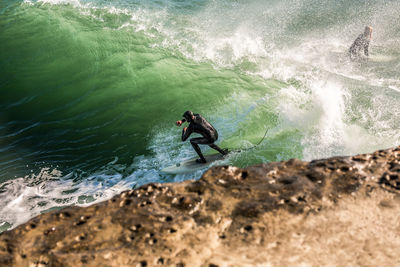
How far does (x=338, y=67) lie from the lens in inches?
570

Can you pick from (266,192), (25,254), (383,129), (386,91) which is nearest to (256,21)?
(386,91)

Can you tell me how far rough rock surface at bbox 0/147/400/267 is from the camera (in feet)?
11.8

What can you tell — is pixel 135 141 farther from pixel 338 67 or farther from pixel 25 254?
pixel 338 67

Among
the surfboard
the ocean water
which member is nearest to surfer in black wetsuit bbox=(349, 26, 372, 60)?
the ocean water

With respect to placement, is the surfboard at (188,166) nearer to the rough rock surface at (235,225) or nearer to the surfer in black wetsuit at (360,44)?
the rough rock surface at (235,225)

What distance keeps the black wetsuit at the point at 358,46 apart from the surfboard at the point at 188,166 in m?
9.04

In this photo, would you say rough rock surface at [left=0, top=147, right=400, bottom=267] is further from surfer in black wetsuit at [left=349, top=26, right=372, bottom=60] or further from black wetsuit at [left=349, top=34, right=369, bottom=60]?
black wetsuit at [left=349, top=34, right=369, bottom=60]

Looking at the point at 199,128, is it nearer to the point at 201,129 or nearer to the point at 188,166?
the point at 201,129

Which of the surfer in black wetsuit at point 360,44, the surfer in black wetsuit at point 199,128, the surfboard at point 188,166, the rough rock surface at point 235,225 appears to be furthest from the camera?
the surfer in black wetsuit at point 360,44

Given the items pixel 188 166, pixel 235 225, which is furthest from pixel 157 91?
pixel 235 225

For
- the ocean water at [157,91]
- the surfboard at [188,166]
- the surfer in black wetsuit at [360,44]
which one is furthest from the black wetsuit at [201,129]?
the surfer in black wetsuit at [360,44]

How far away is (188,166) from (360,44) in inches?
395

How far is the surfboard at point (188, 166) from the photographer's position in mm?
8477

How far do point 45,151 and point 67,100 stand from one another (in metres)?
2.62
